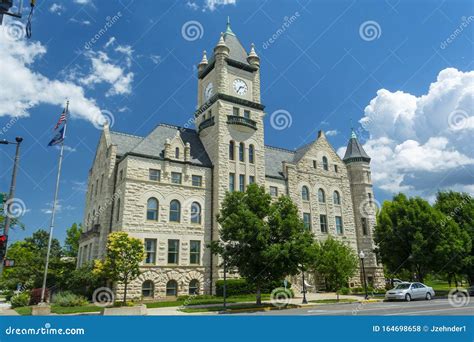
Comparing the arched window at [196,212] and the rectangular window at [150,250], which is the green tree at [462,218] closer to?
the arched window at [196,212]

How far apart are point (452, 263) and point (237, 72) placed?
28754mm

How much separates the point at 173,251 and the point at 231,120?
14289mm

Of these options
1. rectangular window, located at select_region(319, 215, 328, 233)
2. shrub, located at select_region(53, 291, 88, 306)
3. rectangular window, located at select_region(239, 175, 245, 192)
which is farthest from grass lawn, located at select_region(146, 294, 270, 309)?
rectangular window, located at select_region(319, 215, 328, 233)

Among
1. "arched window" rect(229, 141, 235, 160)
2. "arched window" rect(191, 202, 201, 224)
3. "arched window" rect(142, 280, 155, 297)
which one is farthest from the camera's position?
"arched window" rect(229, 141, 235, 160)

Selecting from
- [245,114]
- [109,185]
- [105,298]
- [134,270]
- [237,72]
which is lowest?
[105,298]

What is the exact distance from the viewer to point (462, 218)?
3816 centimetres

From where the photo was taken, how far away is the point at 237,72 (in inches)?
1565

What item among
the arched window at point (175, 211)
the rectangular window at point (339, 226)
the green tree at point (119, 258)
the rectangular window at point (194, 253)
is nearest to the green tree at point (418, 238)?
the rectangular window at point (339, 226)

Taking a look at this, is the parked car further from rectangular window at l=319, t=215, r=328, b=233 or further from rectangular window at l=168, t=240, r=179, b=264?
rectangular window at l=168, t=240, r=179, b=264

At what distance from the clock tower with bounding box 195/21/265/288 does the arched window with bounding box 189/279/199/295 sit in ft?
14.4

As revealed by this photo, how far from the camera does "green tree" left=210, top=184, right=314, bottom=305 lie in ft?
76.5

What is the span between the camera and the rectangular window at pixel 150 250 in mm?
30766

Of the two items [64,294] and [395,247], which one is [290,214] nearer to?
[395,247]

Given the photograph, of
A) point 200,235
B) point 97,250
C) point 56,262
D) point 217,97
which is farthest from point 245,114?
point 56,262
